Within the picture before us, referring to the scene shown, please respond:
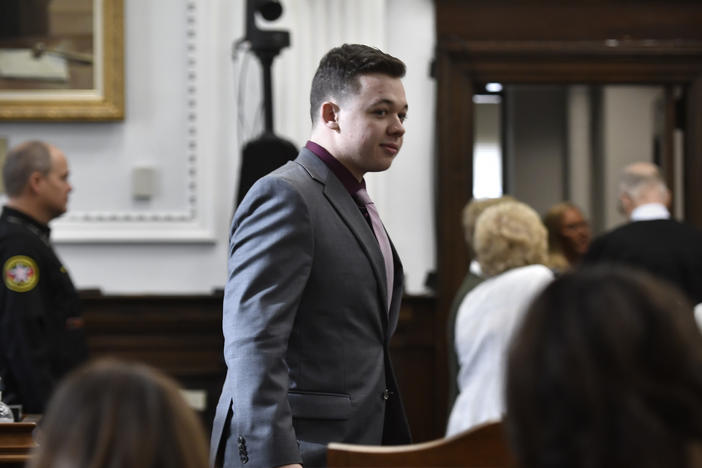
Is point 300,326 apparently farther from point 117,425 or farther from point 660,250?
point 660,250

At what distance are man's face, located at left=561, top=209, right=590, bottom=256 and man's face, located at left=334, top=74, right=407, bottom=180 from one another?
3.43m

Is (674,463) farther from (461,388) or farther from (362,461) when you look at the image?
(461,388)

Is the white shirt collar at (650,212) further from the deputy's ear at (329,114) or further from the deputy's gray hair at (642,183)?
the deputy's ear at (329,114)

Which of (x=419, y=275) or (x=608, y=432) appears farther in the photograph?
(x=419, y=275)

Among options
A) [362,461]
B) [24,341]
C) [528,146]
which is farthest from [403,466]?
[528,146]

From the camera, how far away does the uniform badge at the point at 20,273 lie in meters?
3.65

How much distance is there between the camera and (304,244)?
2182 millimetres

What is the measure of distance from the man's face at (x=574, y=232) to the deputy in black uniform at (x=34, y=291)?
2.67 metres

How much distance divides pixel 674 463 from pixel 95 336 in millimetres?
4386

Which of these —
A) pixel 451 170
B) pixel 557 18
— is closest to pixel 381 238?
pixel 451 170

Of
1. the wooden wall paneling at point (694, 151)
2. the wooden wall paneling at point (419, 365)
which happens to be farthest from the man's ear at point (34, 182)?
the wooden wall paneling at point (694, 151)

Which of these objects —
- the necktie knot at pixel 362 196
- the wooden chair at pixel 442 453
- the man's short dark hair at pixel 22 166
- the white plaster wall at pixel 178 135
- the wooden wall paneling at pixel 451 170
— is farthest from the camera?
the wooden wall paneling at pixel 451 170

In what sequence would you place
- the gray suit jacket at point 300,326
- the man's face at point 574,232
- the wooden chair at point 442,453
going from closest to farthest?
the wooden chair at point 442,453, the gray suit jacket at point 300,326, the man's face at point 574,232

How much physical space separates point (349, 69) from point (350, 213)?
31 cm
